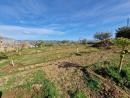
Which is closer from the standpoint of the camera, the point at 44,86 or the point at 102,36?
the point at 44,86

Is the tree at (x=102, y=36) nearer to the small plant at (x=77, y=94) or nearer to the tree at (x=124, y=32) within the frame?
the tree at (x=124, y=32)

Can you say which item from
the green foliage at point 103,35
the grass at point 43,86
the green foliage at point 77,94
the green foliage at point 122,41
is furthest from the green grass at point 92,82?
the green foliage at point 103,35

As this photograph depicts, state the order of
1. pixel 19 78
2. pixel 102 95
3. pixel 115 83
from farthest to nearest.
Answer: pixel 19 78 → pixel 115 83 → pixel 102 95

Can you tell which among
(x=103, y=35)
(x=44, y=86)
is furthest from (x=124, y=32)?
(x=44, y=86)

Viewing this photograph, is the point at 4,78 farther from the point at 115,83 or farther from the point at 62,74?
the point at 115,83

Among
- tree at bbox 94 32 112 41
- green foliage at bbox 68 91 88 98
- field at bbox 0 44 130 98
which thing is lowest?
green foliage at bbox 68 91 88 98

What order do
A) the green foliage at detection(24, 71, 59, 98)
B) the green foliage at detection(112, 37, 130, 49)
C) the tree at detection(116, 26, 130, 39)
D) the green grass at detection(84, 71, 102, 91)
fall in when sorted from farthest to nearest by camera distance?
the tree at detection(116, 26, 130, 39)
the green foliage at detection(112, 37, 130, 49)
the green grass at detection(84, 71, 102, 91)
the green foliage at detection(24, 71, 59, 98)

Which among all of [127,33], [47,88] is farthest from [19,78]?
Result: [127,33]

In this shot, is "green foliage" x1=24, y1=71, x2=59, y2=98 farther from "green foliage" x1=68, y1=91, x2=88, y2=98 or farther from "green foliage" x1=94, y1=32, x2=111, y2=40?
"green foliage" x1=94, y1=32, x2=111, y2=40

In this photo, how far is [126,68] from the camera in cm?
1395

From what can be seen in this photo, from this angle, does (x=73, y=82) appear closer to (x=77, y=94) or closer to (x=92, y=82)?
(x=92, y=82)

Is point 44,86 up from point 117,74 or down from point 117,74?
down

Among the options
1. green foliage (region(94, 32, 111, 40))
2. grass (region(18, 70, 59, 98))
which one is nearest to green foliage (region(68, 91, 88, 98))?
grass (region(18, 70, 59, 98))

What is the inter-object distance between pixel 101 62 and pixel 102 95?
14.7 feet
